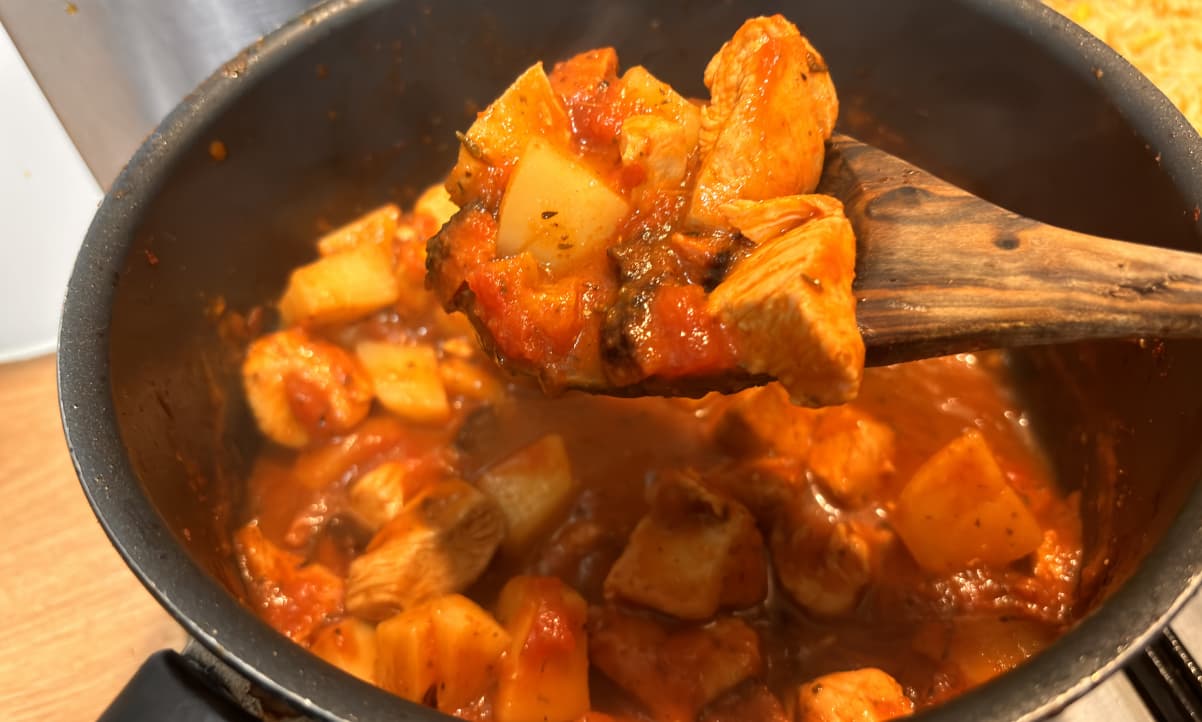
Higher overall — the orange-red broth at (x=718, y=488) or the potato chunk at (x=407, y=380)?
the potato chunk at (x=407, y=380)

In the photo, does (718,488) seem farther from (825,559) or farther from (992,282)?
(992,282)

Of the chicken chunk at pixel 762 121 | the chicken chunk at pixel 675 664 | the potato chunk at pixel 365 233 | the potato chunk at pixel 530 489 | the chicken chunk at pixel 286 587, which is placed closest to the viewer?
the chicken chunk at pixel 762 121

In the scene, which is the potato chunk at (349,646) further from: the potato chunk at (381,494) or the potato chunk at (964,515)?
the potato chunk at (964,515)

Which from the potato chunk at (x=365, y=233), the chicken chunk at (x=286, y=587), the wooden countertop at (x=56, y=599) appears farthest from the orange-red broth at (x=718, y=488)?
the wooden countertop at (x=56, y=599)

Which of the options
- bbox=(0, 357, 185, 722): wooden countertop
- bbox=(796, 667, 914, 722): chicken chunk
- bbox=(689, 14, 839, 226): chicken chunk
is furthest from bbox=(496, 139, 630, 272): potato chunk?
bbox=(0, 357, 185, 722): wooden countertop

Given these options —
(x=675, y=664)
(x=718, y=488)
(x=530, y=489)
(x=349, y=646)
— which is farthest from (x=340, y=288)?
(x=675, y=664)

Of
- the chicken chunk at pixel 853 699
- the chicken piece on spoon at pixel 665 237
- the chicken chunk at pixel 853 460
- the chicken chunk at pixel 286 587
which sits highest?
the chicken piece on spoon at pixel 665 237

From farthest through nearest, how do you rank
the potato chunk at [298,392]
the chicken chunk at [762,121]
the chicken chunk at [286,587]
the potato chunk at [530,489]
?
1. the potato chunk at [298,392]
2. the potato chunk at [530,489]
3. the chicken chunk at [286,587]
4. the chicken chunk at [762,121]
